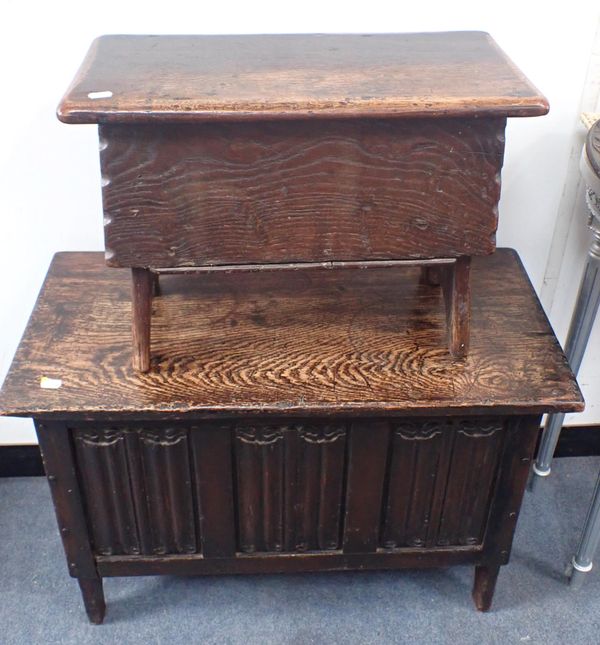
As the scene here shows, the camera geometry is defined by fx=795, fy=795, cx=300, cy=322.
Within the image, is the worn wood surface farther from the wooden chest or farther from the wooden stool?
the wooden chest

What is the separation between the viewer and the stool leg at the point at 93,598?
5.46 ft

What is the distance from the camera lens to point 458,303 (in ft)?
4.60

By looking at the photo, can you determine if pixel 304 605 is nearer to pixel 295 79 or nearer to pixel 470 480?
pixel 470 480

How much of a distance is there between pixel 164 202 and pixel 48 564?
3.49 feet

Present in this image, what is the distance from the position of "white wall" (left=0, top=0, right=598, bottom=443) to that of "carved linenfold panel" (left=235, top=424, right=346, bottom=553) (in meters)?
0.64

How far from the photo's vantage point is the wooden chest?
1387 mm

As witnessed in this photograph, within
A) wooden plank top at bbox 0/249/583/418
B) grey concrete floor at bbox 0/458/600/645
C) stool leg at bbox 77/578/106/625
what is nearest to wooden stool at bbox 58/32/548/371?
wooden plank top at bbox 0/249/583/418

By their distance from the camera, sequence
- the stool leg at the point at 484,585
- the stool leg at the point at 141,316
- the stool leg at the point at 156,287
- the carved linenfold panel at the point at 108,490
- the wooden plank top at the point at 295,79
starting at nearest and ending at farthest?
1. the wooden plank top at the point at 295,79
2. the stool leg at the point at 141,316
3. the carved linenfold panel at the point at 108,490
4. the stool leg at the point at 156,287
5. the stool leg at the point at 484,585

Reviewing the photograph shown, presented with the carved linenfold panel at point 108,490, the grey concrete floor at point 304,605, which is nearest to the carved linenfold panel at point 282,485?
the carved linenfold panel at point 108,490

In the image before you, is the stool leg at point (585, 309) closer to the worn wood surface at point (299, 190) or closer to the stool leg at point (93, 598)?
the worn wood surface at point (299, 190)

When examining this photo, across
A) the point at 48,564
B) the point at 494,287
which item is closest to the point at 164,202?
the point at 494,287

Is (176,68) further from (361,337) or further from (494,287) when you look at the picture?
(494,287)

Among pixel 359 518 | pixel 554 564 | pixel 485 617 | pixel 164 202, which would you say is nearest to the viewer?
pixel 164 202

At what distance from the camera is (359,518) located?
5.15ft
